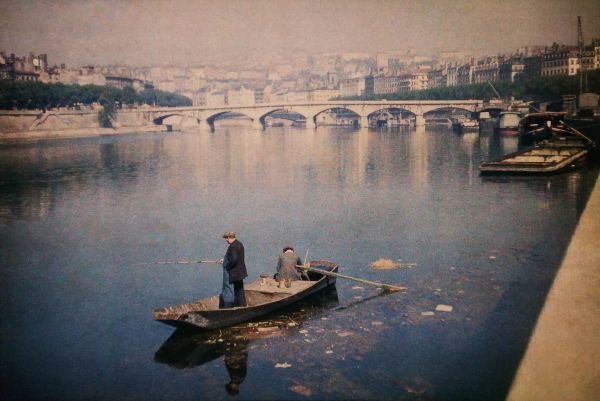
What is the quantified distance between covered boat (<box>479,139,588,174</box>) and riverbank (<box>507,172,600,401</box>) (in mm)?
8996

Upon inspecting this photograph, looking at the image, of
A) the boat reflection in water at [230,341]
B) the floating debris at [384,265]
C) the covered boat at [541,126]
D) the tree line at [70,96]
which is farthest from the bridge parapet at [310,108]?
the boat reflection in water at [230,341]

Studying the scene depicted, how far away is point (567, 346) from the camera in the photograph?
402 cm

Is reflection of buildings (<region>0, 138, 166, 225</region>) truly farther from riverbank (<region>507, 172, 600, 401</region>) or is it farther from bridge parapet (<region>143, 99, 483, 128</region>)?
bridge parapet (<region>143, 99, 483, 128</region>)

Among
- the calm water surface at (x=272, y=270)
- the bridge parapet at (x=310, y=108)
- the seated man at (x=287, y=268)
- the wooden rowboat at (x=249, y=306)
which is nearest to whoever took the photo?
the calm water surface at (x=272, y=270)

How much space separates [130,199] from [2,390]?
7686 millimetres

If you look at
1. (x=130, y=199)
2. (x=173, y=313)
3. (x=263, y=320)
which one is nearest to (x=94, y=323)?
(x=173, y=313)

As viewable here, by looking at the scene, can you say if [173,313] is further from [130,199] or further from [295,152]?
[295,152]

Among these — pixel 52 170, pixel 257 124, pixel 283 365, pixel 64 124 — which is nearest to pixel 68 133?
pixel 64 124

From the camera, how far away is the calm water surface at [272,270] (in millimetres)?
4367

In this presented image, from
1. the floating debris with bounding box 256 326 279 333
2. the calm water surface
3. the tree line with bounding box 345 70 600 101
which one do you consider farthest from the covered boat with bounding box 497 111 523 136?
the floating debris with bounding box 256 326 279 333

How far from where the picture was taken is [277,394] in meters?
4.10

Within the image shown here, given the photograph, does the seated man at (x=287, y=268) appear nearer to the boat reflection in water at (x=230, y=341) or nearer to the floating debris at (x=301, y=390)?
the boat reflection in water at (x=230, y=341)

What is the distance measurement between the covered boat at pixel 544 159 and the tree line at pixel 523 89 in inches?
69.0

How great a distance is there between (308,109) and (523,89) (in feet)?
59.4
